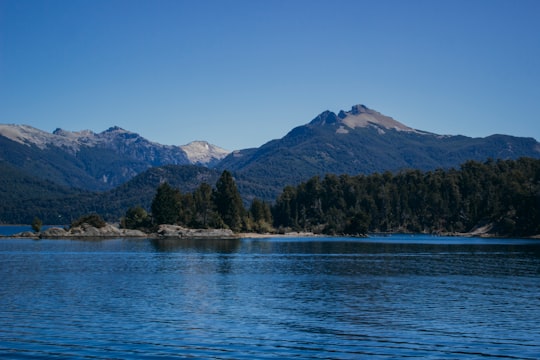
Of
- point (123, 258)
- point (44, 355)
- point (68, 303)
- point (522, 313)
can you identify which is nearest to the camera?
point (44, 355)

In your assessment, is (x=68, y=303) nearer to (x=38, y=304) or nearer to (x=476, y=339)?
(x=38, y=304)

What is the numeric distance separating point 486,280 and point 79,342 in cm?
5823

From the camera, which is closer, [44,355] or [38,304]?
[44,355]

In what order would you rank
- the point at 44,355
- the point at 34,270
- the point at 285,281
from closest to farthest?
the point at 44,355, the point at 285,281, the point at 34,270

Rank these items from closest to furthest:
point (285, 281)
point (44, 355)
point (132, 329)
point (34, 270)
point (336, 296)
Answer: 1. point (44, 355)
2. point (132, 329)
3. point (336, 296)
4. point (285, 281)
5. point (34, 270)

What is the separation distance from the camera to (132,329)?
4462 centimetres

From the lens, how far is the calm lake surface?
127ft

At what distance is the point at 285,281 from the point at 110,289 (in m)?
22.7

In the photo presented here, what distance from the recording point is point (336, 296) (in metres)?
64.8

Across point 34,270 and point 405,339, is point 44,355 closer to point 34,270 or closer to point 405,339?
point 405,339

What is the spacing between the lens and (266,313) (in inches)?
2078

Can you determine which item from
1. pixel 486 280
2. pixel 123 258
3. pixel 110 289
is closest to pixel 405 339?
pixel 110 289

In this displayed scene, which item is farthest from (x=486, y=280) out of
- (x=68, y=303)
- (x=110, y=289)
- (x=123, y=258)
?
(x=123, y=258)

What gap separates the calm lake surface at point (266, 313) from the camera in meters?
38.8
